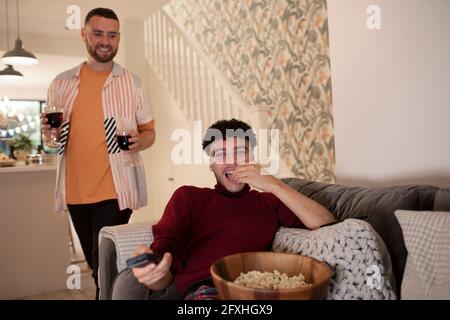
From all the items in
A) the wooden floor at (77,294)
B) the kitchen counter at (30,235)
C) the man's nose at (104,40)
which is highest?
the man's nose at (104,40)

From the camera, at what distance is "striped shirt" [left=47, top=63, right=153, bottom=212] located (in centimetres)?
188

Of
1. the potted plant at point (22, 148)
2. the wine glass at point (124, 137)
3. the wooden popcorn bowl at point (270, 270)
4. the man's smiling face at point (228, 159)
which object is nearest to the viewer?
the wooden popcorn bowl at point (270, 270)

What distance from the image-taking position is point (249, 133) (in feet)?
4.93

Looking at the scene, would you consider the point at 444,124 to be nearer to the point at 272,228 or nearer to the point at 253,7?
the point at 272,228

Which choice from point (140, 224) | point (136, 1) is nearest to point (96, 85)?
point (140, 224)

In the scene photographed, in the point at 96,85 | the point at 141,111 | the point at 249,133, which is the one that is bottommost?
the point at 249,133

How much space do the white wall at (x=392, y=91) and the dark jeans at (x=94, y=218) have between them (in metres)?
1.11

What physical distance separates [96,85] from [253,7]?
2050 mm

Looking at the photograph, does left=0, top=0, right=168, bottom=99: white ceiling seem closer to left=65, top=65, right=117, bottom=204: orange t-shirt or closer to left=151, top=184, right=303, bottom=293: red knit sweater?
left=65, top=65, right=117, bottom=204: orange t-shirt

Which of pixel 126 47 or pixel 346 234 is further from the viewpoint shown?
pixel 126 47

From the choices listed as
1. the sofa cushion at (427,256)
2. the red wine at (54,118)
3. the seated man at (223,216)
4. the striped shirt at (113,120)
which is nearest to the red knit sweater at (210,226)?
the seated man at (223,216)

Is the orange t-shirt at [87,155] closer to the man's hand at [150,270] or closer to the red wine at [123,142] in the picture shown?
the red wine at [123,142]

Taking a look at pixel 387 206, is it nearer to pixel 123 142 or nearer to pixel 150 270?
pixel 150 270

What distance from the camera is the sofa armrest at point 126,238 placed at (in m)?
1.36
